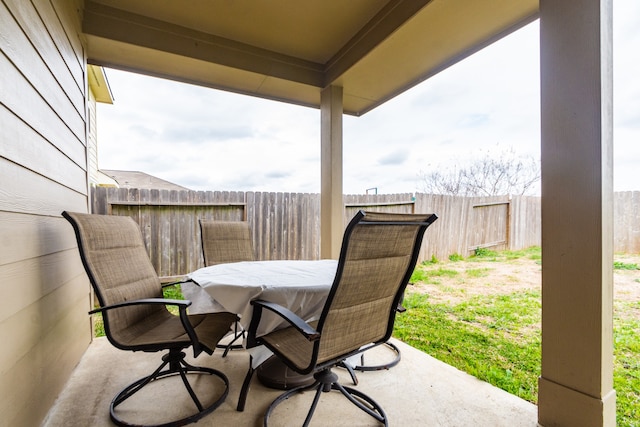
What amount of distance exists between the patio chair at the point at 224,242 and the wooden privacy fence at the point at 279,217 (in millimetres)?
1259

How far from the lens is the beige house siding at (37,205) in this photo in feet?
3.91

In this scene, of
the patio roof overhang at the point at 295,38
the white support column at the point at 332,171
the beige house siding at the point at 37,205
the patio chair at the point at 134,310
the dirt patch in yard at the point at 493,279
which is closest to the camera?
the beige house siding at the point at 37,205

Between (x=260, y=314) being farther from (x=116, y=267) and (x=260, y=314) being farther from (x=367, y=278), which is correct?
(x=116, y=267)

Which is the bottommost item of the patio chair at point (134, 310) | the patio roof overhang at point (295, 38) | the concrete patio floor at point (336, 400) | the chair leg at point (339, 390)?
the concrete patio floor at point (336, 400)

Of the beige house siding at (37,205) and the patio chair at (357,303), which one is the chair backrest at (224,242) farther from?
the patio chair at (357,303)

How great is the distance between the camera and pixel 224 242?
292cm

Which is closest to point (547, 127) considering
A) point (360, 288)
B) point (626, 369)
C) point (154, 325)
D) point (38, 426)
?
point (360, 288)

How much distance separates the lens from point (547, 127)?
146 cm

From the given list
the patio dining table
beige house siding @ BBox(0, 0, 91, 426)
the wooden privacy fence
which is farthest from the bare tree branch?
beige house siding @ BBox(0, 0, 91, 426)

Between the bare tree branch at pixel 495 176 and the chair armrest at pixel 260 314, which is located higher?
the bare tree branch at pixel 495 176

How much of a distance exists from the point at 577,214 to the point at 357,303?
1.10 metres

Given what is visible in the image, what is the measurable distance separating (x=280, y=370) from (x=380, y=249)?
51.0 inches

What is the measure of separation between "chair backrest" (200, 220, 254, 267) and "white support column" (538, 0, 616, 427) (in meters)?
2.43

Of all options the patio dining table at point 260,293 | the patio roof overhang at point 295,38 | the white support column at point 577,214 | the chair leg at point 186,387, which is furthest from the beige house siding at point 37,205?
the white support column at point 577,214
